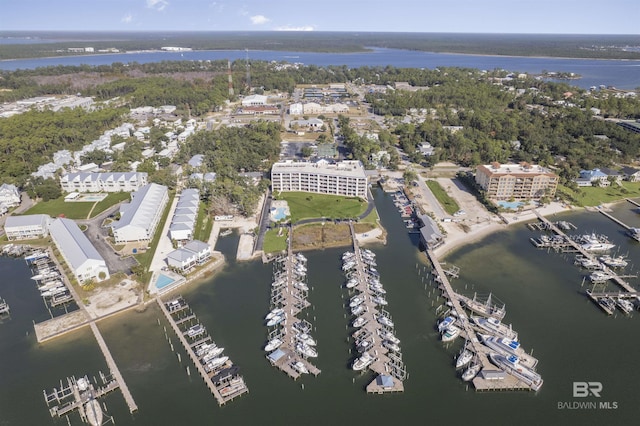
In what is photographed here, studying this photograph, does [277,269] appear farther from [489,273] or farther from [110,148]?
[110,148]

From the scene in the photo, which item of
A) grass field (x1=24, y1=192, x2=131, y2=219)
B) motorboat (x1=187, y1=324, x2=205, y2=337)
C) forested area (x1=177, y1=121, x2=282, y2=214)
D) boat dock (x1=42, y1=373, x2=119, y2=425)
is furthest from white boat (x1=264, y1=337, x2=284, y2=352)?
grass field (x1=24, y1=192, x2=131, y2=219)

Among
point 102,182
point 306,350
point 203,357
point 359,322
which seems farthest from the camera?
point 102,182

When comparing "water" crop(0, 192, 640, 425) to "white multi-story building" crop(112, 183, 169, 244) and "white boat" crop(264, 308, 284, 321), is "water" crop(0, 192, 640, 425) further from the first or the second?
"white multi-story building" crop(112, 183, 169, 244)

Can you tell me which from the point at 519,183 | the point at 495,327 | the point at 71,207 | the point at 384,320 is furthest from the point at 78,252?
the point at 519,183

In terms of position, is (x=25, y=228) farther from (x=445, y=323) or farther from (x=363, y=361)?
(x=445, y=323)

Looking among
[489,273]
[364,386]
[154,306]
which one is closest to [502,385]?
[364,386]

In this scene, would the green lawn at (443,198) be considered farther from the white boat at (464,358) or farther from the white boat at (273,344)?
the white boat at (273,344)

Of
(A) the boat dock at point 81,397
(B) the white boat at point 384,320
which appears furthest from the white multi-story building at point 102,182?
(B) the white boat at point 384,320
